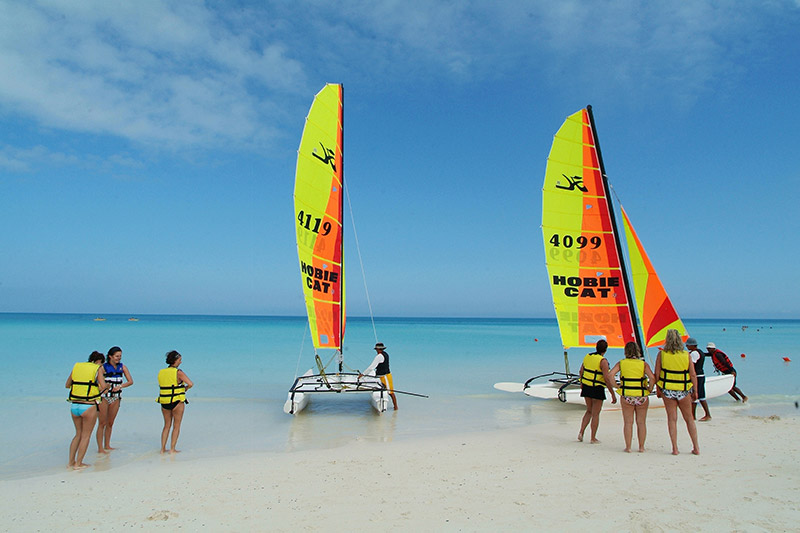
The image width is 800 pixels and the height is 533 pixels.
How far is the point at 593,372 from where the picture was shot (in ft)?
19.7

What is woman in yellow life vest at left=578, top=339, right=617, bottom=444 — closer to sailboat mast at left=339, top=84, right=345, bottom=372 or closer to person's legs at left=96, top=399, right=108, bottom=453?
sailboat mast at left=339, top=84, right=345, bottom=372

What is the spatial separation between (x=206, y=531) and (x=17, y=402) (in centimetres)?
863

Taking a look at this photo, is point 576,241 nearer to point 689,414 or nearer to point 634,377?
point 634,377

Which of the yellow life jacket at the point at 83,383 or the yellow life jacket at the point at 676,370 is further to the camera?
the yellow life jacket at the point at 676,370

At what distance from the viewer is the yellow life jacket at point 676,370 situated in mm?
5312

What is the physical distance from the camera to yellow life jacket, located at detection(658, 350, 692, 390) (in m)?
5.31

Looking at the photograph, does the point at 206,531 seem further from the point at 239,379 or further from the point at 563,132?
the point at 239,379

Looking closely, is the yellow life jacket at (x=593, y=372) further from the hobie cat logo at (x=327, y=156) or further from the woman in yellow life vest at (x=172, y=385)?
the hobie cat logo at (x=327, y=156)

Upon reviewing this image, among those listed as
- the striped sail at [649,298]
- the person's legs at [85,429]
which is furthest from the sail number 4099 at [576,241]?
the person's legs at [85,429]

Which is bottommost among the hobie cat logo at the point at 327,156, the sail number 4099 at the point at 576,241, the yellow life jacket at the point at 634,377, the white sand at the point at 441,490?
the white sand at the point at 441,490

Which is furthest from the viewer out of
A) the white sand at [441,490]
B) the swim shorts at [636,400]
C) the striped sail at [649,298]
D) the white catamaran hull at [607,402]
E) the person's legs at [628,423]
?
the striped sail at [649,298]

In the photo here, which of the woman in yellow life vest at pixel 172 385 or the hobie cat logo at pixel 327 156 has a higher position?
the hobie cat logo at pixel 327 156

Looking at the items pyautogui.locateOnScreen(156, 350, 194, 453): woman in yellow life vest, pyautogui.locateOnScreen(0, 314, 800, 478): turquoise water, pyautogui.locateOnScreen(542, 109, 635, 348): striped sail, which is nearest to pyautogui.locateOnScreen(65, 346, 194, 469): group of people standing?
pyautogui.locateOnScreen(156, 350, 194, 453): woman in yellow life vest

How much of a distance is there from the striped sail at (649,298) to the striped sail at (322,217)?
5.49 metres
